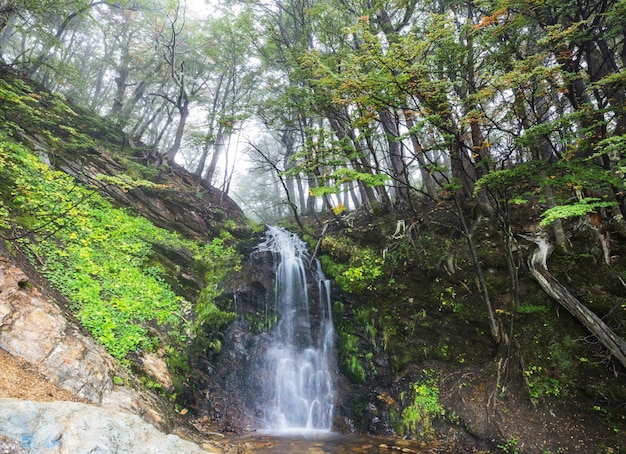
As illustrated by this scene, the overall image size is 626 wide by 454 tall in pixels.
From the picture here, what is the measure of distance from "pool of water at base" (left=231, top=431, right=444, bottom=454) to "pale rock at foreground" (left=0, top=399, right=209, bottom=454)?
2.44m

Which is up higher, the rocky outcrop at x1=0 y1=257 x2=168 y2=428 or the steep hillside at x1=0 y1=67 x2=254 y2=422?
the steep hillside at x1=0 y1=67 x2=254 y2=422

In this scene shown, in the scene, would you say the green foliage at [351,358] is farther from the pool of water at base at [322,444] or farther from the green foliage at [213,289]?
the green foliage at [213,289]

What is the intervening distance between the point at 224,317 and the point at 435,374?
539 centimetres

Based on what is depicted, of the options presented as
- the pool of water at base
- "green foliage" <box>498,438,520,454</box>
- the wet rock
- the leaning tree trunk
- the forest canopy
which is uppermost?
the forest canopy

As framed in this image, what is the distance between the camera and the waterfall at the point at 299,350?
7352mm

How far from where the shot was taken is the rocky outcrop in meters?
3.85

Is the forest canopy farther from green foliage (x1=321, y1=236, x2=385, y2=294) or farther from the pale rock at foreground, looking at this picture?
the pale rock at foreground

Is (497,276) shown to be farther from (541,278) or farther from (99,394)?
(99,394)

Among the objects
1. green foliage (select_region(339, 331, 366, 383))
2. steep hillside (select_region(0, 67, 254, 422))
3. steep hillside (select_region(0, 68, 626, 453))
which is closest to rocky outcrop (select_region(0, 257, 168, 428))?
steep hillside (select_region(0, 68, 626, 453))

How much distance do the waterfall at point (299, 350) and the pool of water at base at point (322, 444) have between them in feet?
2.19

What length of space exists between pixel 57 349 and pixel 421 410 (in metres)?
6.44

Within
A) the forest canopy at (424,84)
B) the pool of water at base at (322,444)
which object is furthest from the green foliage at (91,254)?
the forest canopy at (424,84)

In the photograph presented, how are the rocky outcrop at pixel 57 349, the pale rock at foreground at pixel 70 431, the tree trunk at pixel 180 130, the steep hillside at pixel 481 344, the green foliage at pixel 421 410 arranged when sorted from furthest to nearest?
the tree trunk at pixel 180 130
the green foliage at pixel 421 410
the steep hillside at pixel 481 344
the rocky outcrop at pixel 57 349
the pale rock at foreground at pixel 70 431

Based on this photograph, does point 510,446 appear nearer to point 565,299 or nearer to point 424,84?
point 565,299
